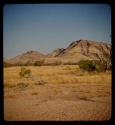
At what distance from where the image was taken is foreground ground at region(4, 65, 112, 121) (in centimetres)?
430

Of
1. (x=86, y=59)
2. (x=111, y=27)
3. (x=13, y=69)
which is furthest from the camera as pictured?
(x=86, y=59)

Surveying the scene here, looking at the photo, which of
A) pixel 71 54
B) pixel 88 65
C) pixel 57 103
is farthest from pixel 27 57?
pixel 88 65

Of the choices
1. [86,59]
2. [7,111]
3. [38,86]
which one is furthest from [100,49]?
[7,111]

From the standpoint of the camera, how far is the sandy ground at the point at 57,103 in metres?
4.29

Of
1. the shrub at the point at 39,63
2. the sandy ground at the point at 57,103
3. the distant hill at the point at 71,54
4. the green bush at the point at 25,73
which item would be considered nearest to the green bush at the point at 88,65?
the distant hill at the point at 71,54

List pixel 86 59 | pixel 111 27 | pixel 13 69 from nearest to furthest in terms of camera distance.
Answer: pixel 111 27 → pixel 13 69 → pixel 86 59

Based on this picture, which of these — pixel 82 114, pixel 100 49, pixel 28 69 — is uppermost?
pixel 100 49

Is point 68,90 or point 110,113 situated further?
point 68,90

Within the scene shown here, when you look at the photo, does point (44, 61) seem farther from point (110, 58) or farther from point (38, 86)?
point (110, 58)

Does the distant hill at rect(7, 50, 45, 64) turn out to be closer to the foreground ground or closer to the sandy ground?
the foreground ground

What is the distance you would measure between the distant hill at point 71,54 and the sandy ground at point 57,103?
396mm

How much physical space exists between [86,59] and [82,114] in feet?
2.86

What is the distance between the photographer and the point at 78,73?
480cm

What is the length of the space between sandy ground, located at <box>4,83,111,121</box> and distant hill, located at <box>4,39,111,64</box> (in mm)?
396
